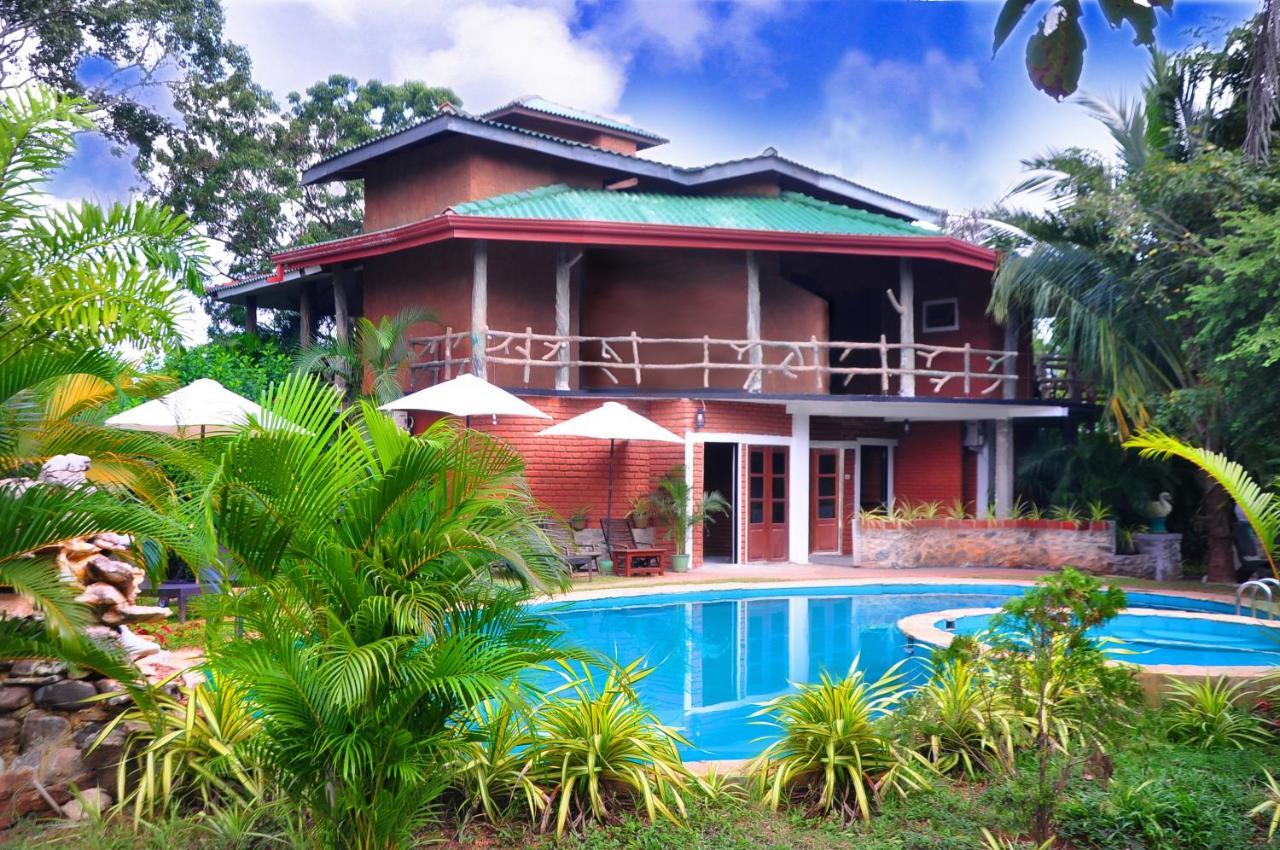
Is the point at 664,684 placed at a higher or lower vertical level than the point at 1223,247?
lower

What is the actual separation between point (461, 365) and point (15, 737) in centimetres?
1130

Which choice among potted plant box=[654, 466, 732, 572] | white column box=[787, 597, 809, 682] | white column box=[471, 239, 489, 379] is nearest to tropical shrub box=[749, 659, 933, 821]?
white column box=[787, 597, 809, 682]

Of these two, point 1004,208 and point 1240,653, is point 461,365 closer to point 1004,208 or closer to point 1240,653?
point 1004,208

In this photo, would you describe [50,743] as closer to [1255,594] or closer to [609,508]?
[1255,594]

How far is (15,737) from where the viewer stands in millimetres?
4281

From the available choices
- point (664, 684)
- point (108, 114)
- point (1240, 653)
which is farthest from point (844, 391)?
point (108, 114)

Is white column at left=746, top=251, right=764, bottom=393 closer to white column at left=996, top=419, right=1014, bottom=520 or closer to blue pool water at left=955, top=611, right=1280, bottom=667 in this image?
white column at left=996, top=419, right=1014, bottom=520

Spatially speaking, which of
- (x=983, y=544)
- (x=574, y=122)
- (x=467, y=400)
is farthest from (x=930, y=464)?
(x=574, y=122)

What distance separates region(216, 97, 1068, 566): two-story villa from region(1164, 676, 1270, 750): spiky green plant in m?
9.10

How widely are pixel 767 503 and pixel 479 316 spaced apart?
5.39 m

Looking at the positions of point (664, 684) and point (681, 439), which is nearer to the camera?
point (664, 684)

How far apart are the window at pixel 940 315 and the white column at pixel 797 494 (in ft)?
12.7

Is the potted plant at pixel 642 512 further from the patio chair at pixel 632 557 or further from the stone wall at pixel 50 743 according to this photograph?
the stone wall at pixel 50 743

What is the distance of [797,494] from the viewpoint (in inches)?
645
